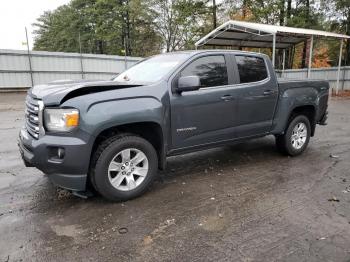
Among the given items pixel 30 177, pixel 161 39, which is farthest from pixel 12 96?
pixel 161 39

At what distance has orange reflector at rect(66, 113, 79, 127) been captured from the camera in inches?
135

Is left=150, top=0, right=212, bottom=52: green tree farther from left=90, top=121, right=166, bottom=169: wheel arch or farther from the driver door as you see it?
left=90, top=121, right=166, bottom=169: wheel arch

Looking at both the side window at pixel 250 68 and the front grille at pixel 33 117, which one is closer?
the front grille at pixel 33 117

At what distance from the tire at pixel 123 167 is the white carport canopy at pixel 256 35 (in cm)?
1209

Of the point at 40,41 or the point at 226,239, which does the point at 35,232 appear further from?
the point at 40,41

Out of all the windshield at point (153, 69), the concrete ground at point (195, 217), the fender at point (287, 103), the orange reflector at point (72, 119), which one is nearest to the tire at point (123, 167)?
the concrete ground at point (195, 217)

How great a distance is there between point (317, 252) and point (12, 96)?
57.8 feet

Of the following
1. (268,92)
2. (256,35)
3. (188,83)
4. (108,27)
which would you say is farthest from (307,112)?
(108,27)

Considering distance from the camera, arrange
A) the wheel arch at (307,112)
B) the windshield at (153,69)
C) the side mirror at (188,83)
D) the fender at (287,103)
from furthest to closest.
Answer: the wheel arch at (307,112), the fender at (287,103), the windshield at (153,69), the side mirror at (188,83)

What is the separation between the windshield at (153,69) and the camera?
4.44 m

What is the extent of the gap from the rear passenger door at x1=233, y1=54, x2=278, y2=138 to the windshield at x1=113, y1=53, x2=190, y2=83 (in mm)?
1038

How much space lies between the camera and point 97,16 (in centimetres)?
3788

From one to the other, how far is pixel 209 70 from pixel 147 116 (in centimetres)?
140

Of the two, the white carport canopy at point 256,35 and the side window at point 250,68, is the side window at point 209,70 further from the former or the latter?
the white carport canopy at point 256,35
